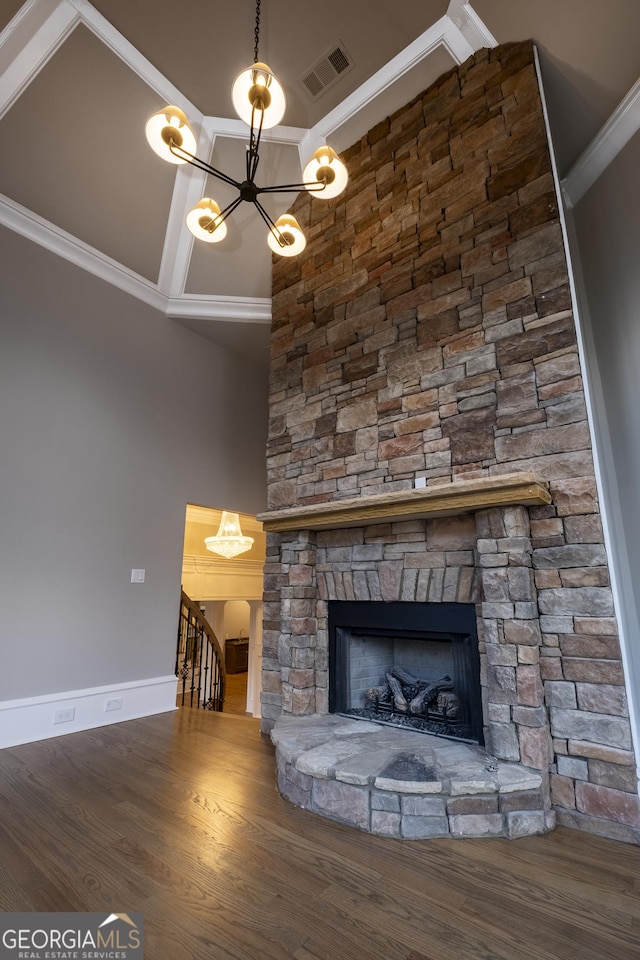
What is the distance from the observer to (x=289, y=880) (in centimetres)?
169

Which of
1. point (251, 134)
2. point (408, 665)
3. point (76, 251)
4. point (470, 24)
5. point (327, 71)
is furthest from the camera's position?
point (76, 251)

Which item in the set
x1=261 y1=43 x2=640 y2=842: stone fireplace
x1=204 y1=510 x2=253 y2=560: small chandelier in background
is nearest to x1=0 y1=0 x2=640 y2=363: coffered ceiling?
x1=261 y1=43 x2=640 y2=842: stone fireplace

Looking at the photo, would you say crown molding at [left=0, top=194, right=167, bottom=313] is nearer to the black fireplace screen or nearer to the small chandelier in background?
the small chandelier in background

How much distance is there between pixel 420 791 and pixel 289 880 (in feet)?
2.09

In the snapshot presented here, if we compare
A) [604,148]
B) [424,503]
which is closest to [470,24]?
[604,148]

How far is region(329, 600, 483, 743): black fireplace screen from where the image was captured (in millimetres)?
2602

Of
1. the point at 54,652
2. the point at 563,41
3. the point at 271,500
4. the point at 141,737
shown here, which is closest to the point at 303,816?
the point at 141,737

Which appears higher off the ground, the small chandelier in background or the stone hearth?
the small chandelier in background

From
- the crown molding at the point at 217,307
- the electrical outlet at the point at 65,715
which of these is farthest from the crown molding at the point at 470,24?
the electrical outlet at the point at 65,715

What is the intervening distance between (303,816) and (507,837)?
35.9 inches

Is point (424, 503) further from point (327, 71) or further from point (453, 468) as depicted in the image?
point (327, 71)

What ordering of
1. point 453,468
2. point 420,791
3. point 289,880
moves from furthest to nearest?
point 453,468, point 420,791, point 289,880

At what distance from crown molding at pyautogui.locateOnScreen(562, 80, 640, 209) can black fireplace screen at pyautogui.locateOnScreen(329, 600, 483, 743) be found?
3121mm

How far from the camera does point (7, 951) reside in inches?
52.7
